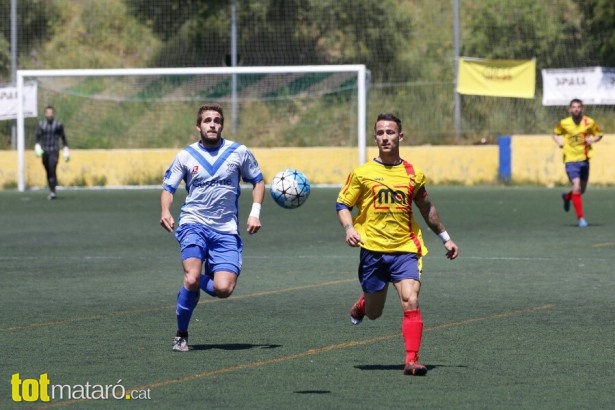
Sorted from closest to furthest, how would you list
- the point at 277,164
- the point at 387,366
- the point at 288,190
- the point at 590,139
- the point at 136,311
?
the point at 387,366, the point at 288,190, the point at 136,311, the point at 590,139, the point at 277,164

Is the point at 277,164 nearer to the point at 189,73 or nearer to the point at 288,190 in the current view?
the point at 189,73

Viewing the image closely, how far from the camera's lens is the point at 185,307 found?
9.88 m

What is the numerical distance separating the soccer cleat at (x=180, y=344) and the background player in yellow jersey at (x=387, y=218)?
1.37 m

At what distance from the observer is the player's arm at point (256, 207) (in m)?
10.1

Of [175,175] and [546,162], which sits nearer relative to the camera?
[175,175]

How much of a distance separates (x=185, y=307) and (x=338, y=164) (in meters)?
24.1

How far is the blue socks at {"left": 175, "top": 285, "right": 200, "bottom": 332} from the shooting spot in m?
9.83

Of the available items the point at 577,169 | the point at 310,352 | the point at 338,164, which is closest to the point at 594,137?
the point at 577,169

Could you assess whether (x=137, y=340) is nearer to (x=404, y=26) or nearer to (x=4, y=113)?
(x=4, y=113)

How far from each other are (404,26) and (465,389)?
108 feet

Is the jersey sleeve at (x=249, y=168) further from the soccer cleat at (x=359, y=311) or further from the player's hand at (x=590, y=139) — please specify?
the player's hand at (x=590, y=139)

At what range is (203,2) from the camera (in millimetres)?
38719

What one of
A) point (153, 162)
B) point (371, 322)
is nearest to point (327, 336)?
point (371, 322)

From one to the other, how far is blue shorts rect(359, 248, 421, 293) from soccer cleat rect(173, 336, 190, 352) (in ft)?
4.60
